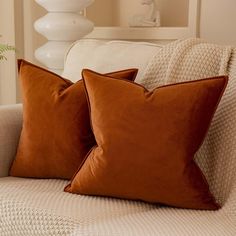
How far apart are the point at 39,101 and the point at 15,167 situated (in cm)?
24

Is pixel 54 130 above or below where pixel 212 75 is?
below

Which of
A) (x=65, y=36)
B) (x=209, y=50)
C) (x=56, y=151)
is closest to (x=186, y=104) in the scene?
(x=209, y=50)

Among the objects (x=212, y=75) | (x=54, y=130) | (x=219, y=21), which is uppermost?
(x=219, y=21)

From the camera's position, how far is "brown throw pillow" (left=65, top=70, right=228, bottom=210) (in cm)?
135

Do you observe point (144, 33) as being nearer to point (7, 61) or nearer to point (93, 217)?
point (7, 61)

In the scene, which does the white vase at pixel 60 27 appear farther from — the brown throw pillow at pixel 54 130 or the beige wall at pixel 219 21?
the brown throw pillow at pixel 54 130

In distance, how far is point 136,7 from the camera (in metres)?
3.00

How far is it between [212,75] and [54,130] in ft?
1.77

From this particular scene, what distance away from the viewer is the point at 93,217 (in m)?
1.26

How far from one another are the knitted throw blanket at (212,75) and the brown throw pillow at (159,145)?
96mm

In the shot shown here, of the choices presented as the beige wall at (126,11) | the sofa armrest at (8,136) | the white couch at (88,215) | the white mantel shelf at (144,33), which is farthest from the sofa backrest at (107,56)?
the beige wall at (126,11)

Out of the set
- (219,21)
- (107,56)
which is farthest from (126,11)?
(107,56)

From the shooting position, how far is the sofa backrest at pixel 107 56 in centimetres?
173

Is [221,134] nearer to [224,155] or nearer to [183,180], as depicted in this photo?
[224,155]
